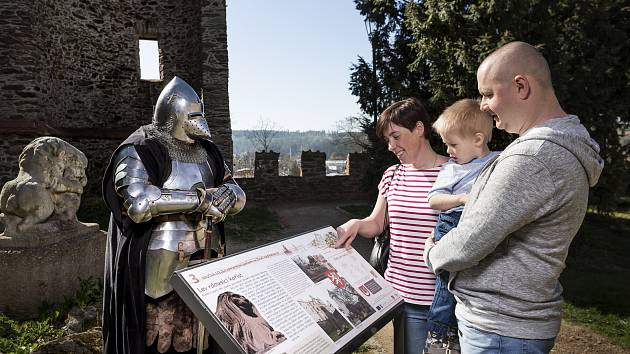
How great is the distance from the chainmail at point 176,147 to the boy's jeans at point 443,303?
58.7 inches

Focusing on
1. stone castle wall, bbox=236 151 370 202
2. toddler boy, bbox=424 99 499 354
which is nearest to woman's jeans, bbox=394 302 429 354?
toddler boy, bbox=424 99 499 354

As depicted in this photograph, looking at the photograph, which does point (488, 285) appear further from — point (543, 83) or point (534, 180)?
point (543, 83)

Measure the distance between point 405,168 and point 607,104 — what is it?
26.3ft

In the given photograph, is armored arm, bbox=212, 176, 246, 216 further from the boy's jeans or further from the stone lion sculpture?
the stone lion sculpture

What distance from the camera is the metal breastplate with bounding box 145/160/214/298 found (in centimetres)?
227

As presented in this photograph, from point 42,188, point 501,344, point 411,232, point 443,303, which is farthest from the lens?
point 42,188

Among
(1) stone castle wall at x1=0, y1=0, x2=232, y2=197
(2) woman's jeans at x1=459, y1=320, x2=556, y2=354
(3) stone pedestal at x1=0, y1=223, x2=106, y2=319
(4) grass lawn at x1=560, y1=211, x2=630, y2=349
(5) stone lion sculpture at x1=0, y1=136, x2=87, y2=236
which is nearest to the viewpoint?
(2) woman's jeans at x1=459, y1=320, x2=556, y2=354

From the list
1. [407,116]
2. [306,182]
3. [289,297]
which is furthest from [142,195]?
[306,182]

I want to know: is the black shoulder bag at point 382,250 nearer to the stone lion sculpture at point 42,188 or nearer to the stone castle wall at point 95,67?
the stone lion sculpture at point 42,188

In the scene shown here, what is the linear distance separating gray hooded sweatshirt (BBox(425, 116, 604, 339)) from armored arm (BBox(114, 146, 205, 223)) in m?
1.41

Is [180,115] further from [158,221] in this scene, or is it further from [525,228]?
[525,228]

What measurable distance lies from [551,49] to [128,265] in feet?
24.4

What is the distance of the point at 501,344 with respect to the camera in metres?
1.34

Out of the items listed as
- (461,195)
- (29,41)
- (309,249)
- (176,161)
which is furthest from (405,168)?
(29,41)
